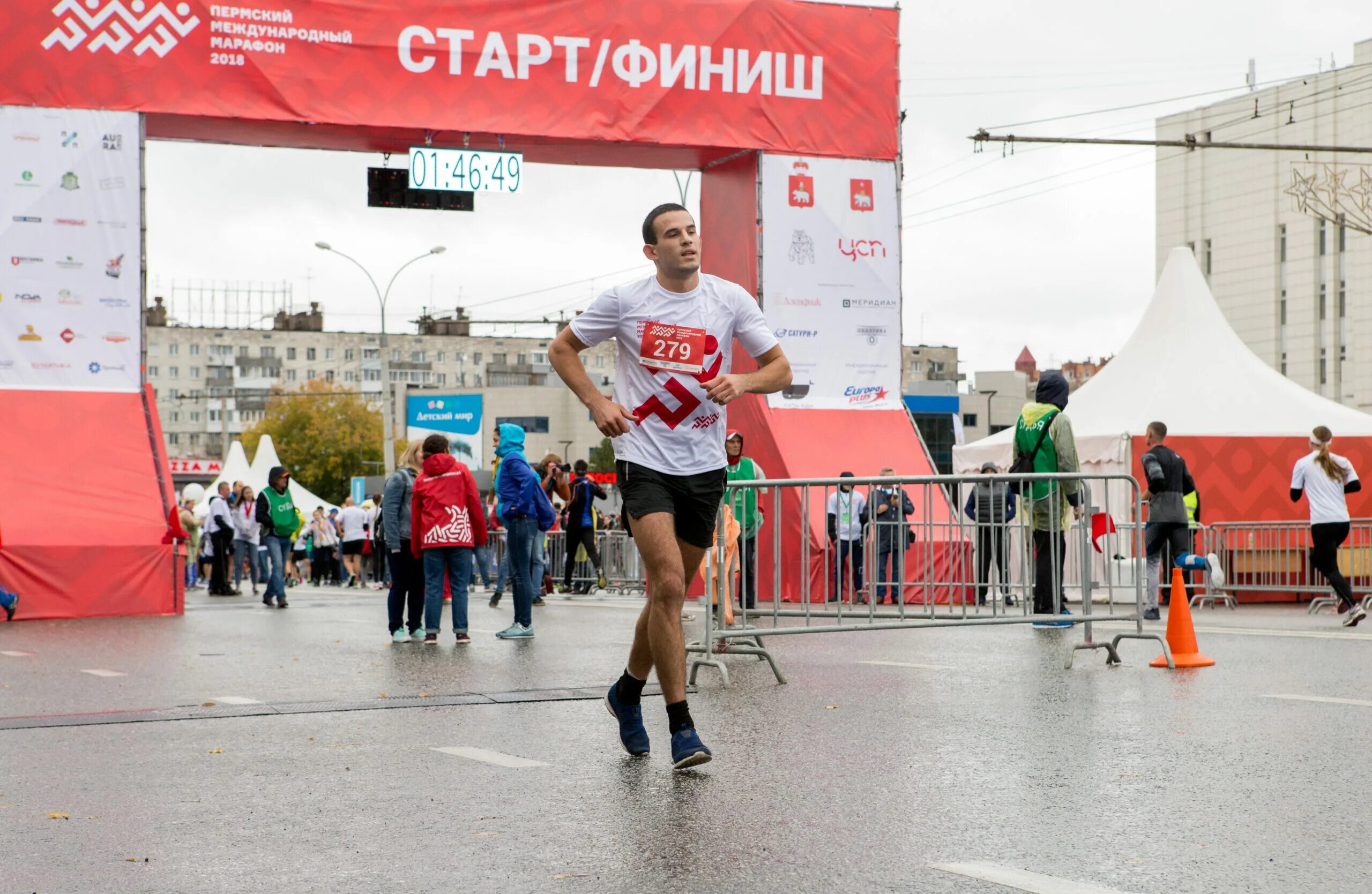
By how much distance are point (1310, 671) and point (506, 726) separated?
493 centimetres

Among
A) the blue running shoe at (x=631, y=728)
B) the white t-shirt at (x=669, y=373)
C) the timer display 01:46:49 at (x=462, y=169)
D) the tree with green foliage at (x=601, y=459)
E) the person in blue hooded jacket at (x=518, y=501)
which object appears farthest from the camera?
the tree with green foliage at (x=601, y=459)

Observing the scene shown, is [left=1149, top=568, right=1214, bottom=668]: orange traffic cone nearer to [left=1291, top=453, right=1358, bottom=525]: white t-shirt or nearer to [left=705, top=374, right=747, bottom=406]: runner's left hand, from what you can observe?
[left=705, top=374, right=747, bottom=406]: runner's left hand

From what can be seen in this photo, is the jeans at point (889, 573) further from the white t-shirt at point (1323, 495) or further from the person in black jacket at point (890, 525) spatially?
the white t-shirt at point (1323, 495)

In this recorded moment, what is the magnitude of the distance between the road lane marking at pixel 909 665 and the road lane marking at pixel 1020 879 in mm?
5632

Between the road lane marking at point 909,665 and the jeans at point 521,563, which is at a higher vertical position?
the jeans at point 521,563

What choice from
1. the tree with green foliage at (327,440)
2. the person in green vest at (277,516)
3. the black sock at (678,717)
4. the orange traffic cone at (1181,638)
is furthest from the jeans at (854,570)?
the tree with green foliage at (327,440)

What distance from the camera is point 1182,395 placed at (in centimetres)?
2209

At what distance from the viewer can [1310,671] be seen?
9523 millimetres

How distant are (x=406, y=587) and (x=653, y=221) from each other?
789 cm

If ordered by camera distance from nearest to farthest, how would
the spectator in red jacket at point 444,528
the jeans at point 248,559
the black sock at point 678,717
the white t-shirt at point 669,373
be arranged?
1. the black sock at point 678,717
2. the white t-shirt at point 669,373
3. the spectator in red jacket at point 444,528
4. the jeans at point 248,559

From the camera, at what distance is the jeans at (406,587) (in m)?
13.5

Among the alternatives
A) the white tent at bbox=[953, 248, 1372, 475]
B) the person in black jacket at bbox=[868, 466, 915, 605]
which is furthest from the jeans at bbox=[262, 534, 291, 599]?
the person in black jacket at bbox=[868, 466, 915, 605]

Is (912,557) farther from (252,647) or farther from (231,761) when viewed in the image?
(252,647)

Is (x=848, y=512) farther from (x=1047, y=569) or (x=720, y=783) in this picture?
(x=720, y=783)
